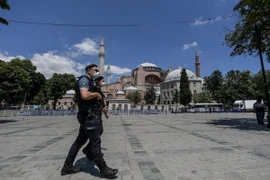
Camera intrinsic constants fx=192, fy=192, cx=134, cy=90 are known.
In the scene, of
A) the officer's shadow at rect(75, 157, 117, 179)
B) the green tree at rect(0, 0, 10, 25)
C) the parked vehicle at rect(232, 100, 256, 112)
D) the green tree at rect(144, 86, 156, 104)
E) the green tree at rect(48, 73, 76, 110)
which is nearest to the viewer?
the officer's shadow at rect(75, 157, 117, 179)

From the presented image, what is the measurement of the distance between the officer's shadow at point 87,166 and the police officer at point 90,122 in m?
0.21

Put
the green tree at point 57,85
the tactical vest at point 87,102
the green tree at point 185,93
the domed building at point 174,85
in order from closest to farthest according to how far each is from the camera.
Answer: the tactical vest at point 87,102
the green tree at point 57,85
the green tree at point 185,93
the domed building at point 174,85

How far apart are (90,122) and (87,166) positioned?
1.21m

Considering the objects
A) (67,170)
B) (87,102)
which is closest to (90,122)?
(87,102)

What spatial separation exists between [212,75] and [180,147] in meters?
63.8

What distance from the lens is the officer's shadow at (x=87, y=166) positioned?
348cm

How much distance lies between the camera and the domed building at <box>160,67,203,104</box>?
76.4 metres

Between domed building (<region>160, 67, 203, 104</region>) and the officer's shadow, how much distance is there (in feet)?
241

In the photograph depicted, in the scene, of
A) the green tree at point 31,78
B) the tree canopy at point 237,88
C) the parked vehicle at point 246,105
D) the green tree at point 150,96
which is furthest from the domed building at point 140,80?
the parked vehicle at point 246,105

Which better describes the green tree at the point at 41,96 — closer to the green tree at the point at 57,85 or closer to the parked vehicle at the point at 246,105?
the green tree at the point at 57,85

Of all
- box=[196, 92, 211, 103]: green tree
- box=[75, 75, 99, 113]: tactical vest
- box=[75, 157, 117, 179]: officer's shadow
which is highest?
box=[196, 92, 211, 103]: green tree

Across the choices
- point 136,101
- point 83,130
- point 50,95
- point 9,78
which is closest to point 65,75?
point 50,95

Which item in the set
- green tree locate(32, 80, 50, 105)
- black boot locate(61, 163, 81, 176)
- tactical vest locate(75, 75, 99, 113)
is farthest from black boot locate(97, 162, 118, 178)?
green tree locate(32, 80, 50, 105)

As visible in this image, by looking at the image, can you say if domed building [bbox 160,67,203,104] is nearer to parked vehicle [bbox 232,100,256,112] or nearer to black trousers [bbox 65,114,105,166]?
parked vehicle [bbox 232,100,256,112]
